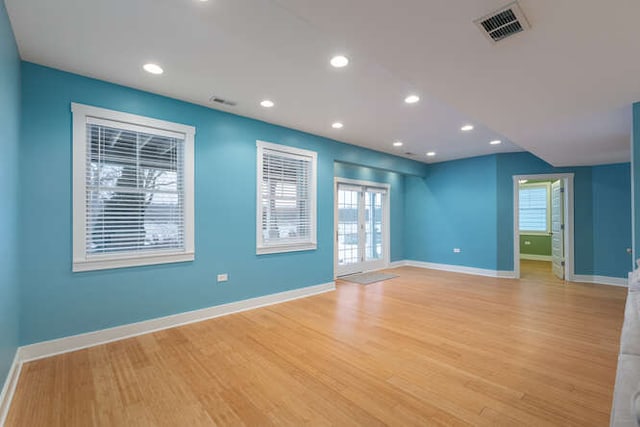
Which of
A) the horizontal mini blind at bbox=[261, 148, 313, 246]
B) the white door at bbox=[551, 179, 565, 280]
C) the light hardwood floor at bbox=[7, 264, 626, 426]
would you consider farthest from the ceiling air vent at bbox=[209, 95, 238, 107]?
the white door at bbox=[551, 179, 565, 280]

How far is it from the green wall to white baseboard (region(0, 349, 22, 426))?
1123 centimetres

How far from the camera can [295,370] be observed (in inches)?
97.8

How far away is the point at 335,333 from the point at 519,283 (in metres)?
4.64

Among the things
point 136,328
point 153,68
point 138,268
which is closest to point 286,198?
point 138,268

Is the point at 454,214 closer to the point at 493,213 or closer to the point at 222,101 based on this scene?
the point at 493,213

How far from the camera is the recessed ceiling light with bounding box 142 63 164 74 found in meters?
2.75

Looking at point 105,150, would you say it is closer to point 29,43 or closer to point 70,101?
point 70,101

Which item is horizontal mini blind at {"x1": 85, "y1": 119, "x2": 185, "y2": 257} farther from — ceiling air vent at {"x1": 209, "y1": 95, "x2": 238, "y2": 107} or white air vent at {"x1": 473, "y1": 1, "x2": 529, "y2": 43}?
white air vent at {"x1": 473, "y1": 1, "x2": 529, "y2": 43}

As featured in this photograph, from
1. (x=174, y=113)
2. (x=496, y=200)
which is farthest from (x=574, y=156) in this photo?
(x=174, y=113)

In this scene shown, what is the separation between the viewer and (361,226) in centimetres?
694

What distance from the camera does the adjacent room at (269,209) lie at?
1893 mm

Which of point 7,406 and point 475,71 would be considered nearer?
point 7,406

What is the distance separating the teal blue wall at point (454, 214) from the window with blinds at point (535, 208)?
364cm

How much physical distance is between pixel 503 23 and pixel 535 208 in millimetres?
9369
